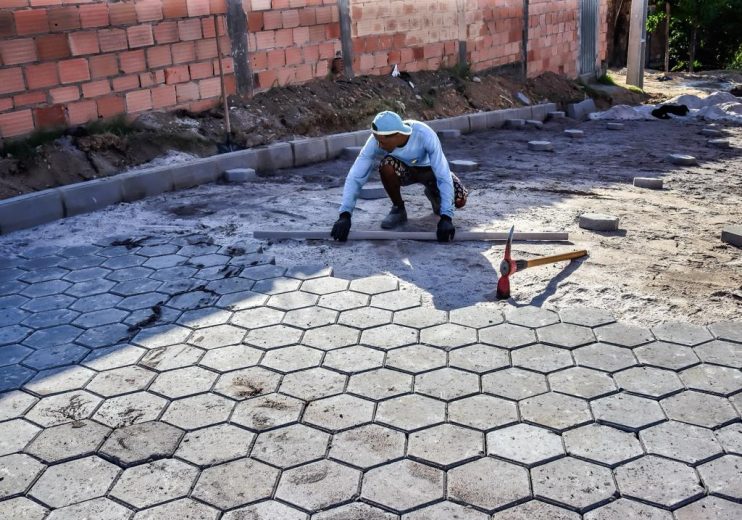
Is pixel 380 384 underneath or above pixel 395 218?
underneath

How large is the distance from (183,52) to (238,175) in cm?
168

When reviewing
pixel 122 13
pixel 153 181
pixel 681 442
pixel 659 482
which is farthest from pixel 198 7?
pixel 659 482

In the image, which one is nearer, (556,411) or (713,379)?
(556,411)

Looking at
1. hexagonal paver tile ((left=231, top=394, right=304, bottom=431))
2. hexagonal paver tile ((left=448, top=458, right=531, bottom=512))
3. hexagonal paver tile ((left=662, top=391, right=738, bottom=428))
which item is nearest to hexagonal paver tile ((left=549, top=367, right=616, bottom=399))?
hexagonal paver tile ((left=662, top=391, right=738, bottom=428))

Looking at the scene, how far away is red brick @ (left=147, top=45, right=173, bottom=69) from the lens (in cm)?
776

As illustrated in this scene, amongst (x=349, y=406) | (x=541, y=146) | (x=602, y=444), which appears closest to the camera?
(x=602, y=444)

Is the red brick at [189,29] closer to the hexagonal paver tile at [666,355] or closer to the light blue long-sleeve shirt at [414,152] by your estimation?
the light blue long-sleeve shirt at [414,152]

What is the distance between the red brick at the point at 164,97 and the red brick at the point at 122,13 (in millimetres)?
742

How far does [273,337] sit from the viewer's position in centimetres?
393

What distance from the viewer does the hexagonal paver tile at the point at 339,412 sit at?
310cm

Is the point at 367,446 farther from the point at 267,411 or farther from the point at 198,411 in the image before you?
the point at 198,411

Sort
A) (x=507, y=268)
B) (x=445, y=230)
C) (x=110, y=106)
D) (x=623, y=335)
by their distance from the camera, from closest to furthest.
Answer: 1. (x=623, y=335)
2. (x=507, y=268)
3. (x=445, y=230)
4. (x=110, y=106)

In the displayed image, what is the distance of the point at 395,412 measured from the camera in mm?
3174

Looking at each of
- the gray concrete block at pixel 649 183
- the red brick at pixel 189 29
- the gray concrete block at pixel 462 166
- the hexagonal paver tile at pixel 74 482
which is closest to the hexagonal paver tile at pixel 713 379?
the hexagonal paver tile at pixel 74 482
